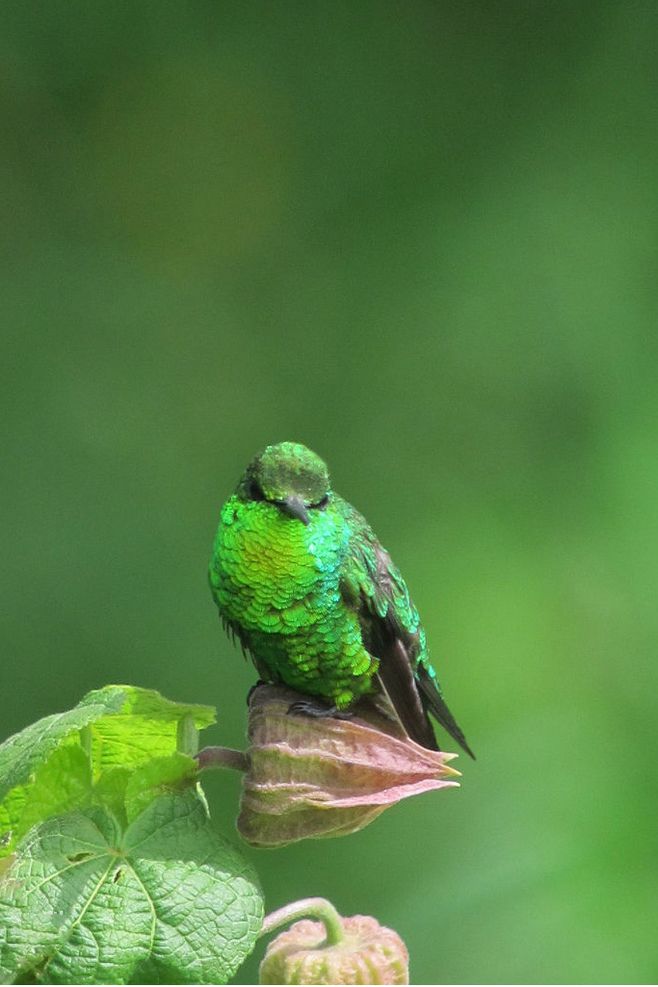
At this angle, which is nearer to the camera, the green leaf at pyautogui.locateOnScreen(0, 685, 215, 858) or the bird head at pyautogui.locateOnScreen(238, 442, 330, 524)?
the green leaf at pyautogui.locateOnScreen(0, 685, 215, 858)

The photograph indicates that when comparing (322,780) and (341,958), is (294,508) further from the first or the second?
(341,958)

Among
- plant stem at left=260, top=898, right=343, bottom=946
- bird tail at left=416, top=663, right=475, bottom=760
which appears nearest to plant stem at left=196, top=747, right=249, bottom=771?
plant stem at left=260, top=898, right=343, bottom=946

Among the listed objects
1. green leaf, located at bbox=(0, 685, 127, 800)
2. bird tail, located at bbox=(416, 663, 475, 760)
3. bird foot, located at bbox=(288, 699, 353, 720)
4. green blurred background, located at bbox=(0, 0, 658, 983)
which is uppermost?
green blurred background, located at bbox=(0, 0, 658, 983)

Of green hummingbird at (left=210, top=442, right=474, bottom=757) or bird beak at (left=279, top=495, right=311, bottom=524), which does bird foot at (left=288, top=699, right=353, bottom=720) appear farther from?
bird beak at (left=279, top=495, right=311, bottom=524)

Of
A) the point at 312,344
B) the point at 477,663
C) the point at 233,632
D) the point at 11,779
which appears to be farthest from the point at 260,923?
the point at 312,344

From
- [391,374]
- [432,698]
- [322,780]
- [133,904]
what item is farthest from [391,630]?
[391,374]

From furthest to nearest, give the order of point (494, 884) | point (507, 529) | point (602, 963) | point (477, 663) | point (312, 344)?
point (312, 344) → point (507, 529) → point (477, 663) → point (494, 884) → point (602, 963)

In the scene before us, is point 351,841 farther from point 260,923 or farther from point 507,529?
point 260,923
